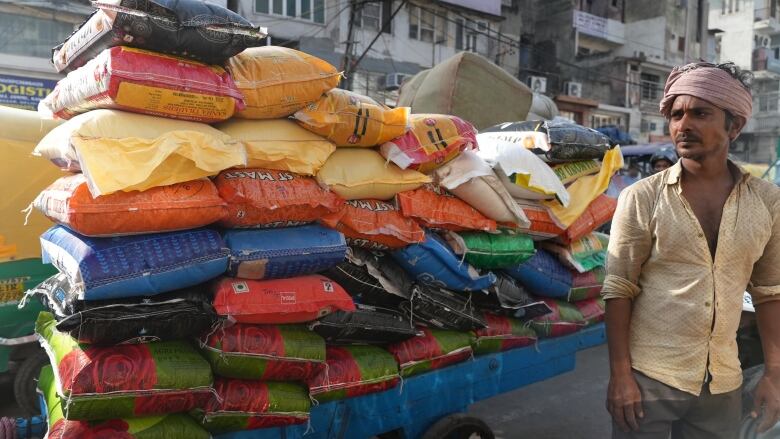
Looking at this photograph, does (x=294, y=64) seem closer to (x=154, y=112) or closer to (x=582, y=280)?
(x=154, y=112)

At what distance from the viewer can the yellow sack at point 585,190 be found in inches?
141

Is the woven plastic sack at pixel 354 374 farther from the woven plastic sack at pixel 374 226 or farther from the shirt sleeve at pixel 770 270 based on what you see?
the shirt sleeve at pixel 770 270

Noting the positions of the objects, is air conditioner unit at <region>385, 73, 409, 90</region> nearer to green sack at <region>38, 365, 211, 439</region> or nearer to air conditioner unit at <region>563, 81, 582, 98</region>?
air conditioner unit at <region>563, 81, 582, 98</region>

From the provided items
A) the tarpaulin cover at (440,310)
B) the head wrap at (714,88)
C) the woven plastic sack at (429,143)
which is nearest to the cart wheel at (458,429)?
the tarpaulin cover at (440,310)

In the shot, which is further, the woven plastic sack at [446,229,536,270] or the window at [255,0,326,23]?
the window at [255,0,326,23]

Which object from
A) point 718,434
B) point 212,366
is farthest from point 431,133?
point 718,434

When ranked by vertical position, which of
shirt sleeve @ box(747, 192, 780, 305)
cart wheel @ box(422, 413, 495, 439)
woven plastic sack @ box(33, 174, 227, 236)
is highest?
woven plastic sack @ box(33, 174, 227, 236)

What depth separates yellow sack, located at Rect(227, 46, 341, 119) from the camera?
2.58m

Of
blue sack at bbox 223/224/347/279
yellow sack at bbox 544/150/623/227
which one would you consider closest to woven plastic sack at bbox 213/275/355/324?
blue sack at bbox 223/224/347/279

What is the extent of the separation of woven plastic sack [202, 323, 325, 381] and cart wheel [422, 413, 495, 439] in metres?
0.75

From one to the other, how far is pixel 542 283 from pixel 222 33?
222 cm

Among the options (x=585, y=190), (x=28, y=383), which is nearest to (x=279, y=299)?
(x=585, y=190)

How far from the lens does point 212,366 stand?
93.2 inches

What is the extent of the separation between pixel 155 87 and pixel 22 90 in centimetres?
1187
